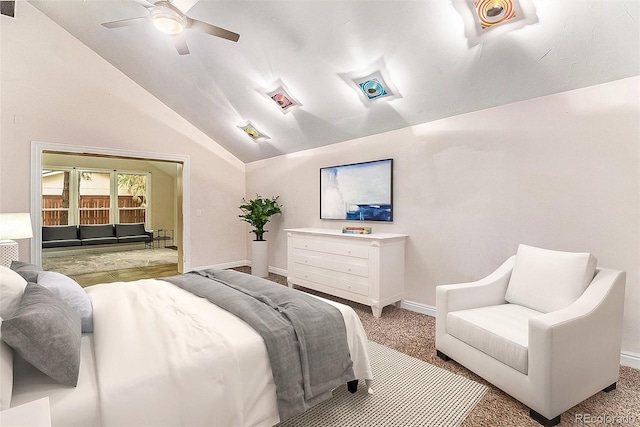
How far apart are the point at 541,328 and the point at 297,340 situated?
4.40 ft

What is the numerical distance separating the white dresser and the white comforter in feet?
5.01

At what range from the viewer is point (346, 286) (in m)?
3.75

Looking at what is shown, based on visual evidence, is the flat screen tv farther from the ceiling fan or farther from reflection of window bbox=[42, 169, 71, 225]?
reflection of window bbox=[42, 169, 71, 225]


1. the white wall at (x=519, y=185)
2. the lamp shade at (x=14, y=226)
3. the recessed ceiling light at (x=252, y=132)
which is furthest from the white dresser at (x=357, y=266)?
the lamp shade at (x=14, y=226)

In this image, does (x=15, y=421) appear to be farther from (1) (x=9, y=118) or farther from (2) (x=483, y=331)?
(1) (x=9, y=118)

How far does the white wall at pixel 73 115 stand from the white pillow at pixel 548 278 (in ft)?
16.3

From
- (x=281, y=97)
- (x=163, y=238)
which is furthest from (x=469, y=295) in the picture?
(x=163, y=238)

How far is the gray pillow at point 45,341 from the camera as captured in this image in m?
1.18

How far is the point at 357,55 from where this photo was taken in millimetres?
2930

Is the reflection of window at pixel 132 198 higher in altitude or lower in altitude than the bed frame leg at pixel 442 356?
higher

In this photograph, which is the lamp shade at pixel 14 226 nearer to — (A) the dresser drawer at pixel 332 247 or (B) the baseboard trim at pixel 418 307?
(A) the dresser drawer at pixel 332 247

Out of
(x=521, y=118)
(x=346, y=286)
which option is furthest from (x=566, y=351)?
(x=346, y=286)

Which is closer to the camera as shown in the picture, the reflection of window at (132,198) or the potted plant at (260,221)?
the potted plant at (260,221)

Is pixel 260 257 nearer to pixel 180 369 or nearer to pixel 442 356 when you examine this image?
pixel 442 356
